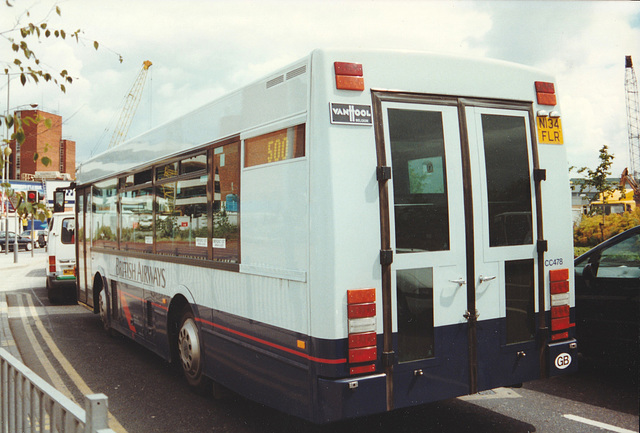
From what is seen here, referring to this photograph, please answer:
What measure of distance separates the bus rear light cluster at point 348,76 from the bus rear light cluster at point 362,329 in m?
1.43

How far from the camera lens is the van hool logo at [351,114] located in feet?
13.3

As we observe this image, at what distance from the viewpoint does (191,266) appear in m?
6.07

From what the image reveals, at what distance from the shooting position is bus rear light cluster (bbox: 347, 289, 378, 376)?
3.97 meters

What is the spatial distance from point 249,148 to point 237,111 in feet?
1.47

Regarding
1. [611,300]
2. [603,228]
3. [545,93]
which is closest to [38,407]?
[545,93]

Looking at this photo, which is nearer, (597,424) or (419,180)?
(419,180)

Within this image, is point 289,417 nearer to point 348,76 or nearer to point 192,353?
point 192,353

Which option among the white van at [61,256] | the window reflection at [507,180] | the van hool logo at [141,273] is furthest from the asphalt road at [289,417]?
the white van at [61,256]

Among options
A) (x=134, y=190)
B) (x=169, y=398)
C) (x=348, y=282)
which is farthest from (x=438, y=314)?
(x=134, y=190)

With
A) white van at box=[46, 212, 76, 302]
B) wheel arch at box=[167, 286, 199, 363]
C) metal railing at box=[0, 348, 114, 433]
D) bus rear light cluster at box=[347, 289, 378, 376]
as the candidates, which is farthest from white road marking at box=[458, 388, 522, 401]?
white van at box=[46, 212, 76, 302]

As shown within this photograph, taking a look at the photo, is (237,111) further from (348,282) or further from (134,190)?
(134,190)

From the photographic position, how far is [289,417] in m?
5.49

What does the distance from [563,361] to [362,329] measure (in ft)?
6.61

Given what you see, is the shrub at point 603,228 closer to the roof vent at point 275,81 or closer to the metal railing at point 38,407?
the roof vent at point 275,81
